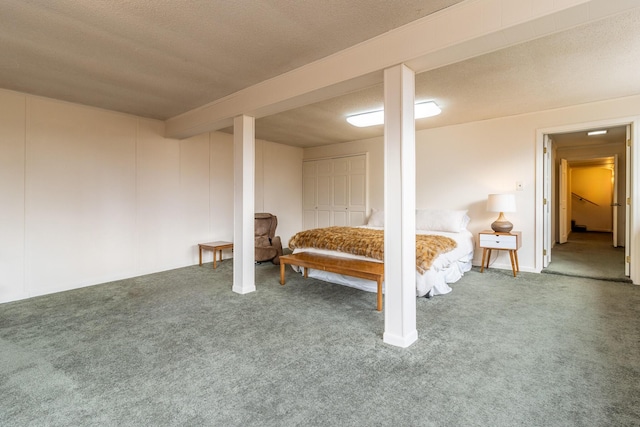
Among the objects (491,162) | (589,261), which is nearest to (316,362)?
(491,162)

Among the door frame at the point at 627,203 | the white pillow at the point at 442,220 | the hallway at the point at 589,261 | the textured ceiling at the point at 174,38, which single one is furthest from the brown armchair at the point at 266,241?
the hallway at the point at 589,261

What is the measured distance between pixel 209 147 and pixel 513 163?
16.6 ft

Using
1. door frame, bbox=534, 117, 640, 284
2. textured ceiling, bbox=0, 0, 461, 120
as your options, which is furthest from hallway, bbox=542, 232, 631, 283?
textured ceiling, bbox=0, 0, 461, 120

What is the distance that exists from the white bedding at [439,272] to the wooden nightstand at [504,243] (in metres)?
0.23

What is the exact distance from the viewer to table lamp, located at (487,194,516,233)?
173 inches

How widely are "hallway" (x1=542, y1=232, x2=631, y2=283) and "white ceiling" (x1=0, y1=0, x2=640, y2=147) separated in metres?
2.36

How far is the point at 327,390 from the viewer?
175 centimetres

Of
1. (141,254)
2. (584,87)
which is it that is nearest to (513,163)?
(584,87)

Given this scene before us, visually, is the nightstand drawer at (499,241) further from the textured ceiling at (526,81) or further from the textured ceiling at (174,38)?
the textured ceiling at (174,38)

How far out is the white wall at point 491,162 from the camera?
4.25 meters

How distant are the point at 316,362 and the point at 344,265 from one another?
144 cm

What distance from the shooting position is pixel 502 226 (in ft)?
14.6

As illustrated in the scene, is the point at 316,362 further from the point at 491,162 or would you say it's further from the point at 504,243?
the point at 491,162

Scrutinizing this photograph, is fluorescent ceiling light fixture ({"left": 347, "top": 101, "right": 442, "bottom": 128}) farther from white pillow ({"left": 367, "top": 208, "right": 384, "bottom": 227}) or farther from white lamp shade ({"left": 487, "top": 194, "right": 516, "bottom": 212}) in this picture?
white pillow ({"left": 367, "top": 208, "right": 384, "bottom": 227})
